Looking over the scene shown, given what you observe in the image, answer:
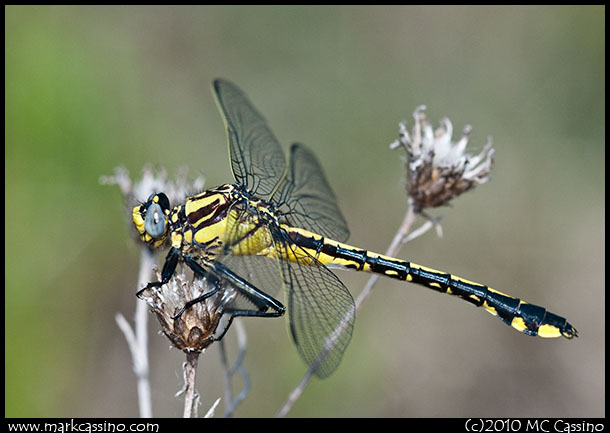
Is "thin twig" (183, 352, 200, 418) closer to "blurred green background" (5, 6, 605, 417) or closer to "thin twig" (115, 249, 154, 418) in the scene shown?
"thin twig" (115, 249, 154, 418)

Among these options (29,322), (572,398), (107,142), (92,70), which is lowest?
(572,398)

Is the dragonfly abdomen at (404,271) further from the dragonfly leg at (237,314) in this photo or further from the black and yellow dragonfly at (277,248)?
the dragonfly leg at (237,314)

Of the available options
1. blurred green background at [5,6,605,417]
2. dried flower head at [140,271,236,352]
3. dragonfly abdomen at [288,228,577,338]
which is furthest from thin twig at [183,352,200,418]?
blurred green background at [5,6,605,417]

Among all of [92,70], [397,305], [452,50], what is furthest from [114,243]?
[452,50]

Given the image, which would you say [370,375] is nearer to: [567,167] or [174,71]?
[567,167]

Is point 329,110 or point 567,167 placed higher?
point 329,110

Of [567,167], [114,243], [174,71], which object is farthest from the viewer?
[174,71]

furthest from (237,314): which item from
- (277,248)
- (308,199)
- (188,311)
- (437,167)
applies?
(437,167)
